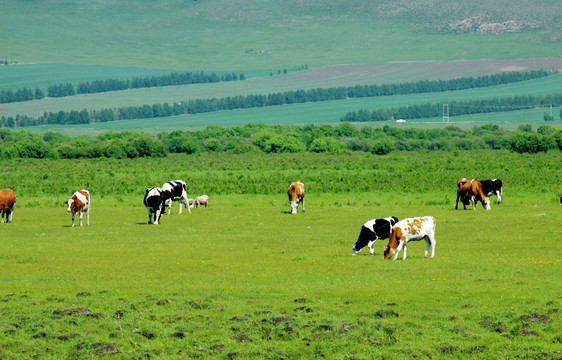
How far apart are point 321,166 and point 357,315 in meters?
66.4

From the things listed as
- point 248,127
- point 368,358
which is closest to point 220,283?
point 368,358

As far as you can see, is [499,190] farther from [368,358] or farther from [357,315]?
[368,358]

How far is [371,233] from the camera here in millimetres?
27562

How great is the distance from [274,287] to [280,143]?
379ft

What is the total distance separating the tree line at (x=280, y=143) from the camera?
113m

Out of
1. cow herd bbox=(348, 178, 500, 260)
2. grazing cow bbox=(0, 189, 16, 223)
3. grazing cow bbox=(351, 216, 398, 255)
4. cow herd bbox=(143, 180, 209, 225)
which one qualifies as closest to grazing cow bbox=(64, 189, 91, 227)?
cow herd bbox=(143, 180, 209, 225)

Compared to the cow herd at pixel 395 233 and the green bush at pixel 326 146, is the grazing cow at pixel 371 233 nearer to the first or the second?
the cow herd at pixel 395 233

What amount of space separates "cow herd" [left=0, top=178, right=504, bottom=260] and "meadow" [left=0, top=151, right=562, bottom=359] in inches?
27.7

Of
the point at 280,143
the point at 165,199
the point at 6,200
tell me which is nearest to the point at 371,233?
the point at 165,199

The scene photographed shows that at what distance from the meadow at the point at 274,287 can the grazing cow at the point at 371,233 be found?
518 mm

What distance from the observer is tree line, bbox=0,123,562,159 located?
113 m

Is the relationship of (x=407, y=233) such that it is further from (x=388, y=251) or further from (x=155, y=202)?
(x=155, y=202)

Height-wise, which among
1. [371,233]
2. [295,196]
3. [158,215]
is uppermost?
[295,196]

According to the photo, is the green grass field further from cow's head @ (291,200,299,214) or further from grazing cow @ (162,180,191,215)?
cow's head @ (291,200,299,214)
